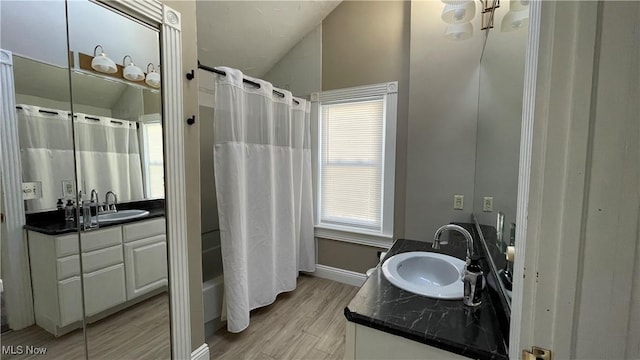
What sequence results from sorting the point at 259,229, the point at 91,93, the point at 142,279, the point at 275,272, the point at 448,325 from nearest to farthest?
1. the point at 448,325
2. the point at 91,93
3. the point at 142,279
4. the point at 259,229
5. the point at 275,272

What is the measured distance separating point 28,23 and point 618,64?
5.88 feet

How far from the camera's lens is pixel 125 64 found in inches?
49.1

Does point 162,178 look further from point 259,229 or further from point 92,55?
point 259,229

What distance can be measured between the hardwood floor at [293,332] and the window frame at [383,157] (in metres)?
0.62

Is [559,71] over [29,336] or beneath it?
over

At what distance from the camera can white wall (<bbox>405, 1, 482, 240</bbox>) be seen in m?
2.06

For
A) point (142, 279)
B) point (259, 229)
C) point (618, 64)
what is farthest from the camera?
point (259, 229)

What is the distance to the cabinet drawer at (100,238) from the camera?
1158 millimetres

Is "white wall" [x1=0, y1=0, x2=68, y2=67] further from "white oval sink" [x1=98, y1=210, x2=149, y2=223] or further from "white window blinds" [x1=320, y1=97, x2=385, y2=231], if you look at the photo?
"white window blinds" [x1=320, y1=97, x2=385, y2=231]

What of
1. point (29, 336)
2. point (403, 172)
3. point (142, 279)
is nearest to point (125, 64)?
point (142, 279)

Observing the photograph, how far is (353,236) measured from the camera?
273cm

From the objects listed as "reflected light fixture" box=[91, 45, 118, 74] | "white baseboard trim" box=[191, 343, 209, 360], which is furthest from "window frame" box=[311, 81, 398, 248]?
"reflected light fixture" box=[91, 45, 118, 74]

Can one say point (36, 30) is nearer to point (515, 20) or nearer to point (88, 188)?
point (88, 188)

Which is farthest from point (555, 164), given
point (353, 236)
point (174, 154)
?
point (353, 236)
